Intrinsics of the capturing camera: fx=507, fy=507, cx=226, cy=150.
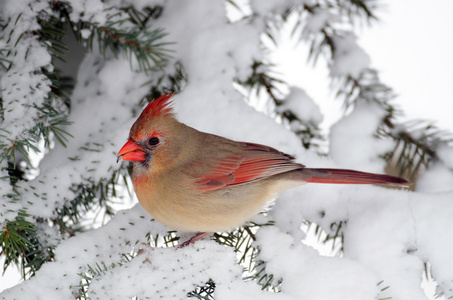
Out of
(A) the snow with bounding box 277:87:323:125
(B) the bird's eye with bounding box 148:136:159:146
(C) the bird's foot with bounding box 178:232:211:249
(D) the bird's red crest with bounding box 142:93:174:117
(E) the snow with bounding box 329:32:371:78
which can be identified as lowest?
(C) the bird's foot with bounding box 178:232:211:249

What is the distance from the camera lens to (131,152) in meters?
2.01

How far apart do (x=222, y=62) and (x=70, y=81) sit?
32.8 inches

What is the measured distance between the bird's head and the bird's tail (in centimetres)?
57

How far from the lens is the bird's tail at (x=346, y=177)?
2.05m

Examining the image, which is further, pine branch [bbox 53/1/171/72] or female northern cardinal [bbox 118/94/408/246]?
pine branch [bbox 53/1/171/72]

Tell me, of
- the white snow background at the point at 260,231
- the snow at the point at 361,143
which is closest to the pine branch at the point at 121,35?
the white snow background at the point at 260,231

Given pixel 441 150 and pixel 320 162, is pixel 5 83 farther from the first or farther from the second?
pixel 441 150

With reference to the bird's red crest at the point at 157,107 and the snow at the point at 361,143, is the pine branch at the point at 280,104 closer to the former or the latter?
the snow at the point at 361,143

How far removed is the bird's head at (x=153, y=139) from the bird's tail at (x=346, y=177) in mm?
575

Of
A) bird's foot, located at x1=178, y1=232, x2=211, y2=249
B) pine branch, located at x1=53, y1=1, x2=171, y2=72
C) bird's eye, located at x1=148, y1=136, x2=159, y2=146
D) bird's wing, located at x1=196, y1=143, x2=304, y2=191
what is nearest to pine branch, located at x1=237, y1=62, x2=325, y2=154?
bird's wing, located at x1=196, y1=143, x2=304, y2=191

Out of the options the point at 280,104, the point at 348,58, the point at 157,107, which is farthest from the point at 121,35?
the point at 348,58

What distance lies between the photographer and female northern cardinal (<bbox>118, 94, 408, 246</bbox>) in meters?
1.98

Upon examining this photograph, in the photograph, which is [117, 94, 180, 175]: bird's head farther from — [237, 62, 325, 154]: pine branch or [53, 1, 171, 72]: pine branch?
[237, 62, 325, 154]: pine branch

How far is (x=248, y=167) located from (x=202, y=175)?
0.20 m
